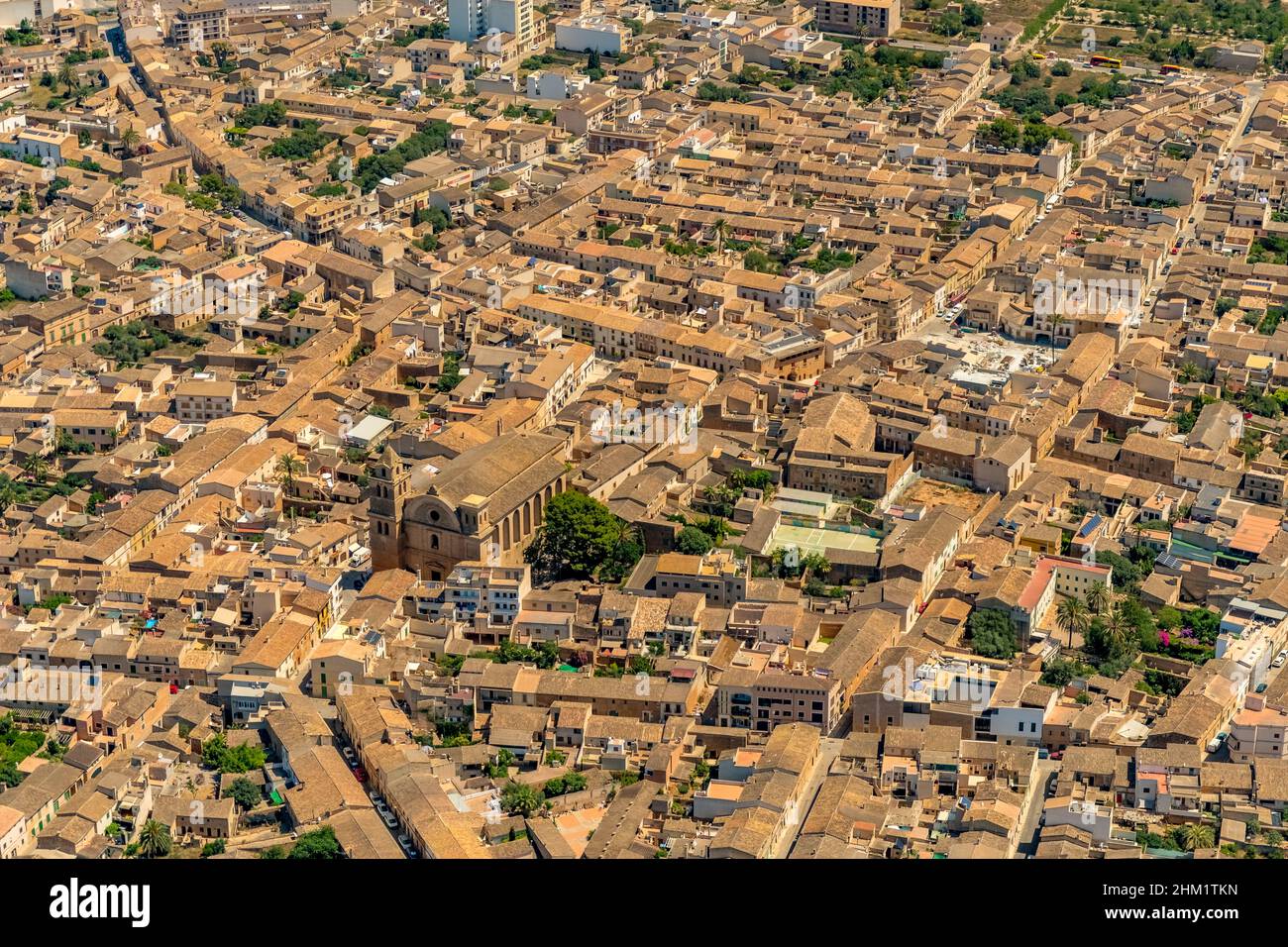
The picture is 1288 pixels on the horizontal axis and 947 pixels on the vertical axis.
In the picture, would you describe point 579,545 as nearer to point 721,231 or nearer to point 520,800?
point 520,800

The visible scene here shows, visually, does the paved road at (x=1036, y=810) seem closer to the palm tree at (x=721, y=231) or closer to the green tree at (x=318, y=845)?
the green tree at (x=318, y=845)

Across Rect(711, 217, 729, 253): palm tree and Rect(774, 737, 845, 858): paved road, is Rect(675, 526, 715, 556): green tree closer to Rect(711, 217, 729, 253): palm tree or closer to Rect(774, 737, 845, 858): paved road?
Rect(774, 737, 845, 858): paved road

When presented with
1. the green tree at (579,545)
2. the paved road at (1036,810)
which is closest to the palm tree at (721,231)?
the green tree at (579,545)

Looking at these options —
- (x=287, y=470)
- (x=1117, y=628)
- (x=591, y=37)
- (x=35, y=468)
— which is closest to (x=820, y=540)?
(x=1117, y=628)

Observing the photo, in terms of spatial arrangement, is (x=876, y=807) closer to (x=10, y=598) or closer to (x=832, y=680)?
(x=832, y=680)

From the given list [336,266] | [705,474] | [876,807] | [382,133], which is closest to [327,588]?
[705,474]

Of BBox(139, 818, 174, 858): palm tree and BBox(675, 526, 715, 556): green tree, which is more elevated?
BBox(675, 526, 715, 556): green tree

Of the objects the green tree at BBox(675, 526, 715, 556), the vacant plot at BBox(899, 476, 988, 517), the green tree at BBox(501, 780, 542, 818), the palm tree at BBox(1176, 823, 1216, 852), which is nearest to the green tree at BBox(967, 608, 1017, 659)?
the vacant plot at BBox(899, 476, 988, 517)
